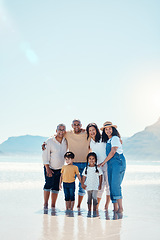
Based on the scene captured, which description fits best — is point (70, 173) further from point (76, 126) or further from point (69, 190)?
point (76, 126)

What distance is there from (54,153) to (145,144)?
543 ft

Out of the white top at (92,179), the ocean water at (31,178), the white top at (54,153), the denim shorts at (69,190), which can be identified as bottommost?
the ocean water at (31,178)

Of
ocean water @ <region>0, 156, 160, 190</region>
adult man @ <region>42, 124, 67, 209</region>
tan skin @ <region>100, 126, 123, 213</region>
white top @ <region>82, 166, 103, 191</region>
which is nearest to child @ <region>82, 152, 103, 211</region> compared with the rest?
white top @ <region>82, 166, 103, 191</region>

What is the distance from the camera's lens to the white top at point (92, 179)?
4891 mm

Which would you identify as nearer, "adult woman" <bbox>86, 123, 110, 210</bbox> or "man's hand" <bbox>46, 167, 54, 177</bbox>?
"adult woman" <bbox>86, 123, 110, 210</bbox>

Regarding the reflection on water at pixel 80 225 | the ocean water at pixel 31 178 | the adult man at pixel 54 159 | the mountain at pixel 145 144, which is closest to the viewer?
the reflection on water at pixel 80 225

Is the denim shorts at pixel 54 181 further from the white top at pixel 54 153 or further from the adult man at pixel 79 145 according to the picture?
the adult man at pixel 79 145

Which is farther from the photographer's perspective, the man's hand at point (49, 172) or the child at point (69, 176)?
the man's hand at point (49, 172)

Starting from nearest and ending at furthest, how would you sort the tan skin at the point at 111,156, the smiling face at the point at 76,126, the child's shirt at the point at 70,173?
the tan skin at the point at 111,156
the child's shirt at the point at 70,173
the smiling face at the point at 76,126

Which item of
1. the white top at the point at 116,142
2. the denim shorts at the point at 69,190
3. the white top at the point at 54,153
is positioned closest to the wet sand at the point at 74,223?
the denim shorts at the point at 69,190

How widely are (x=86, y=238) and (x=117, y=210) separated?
71.9 inches

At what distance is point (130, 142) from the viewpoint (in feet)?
562

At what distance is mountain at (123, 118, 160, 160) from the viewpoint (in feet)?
514

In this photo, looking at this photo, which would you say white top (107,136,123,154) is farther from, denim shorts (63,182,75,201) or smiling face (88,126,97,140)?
denim shorts (63,182,75,201)
